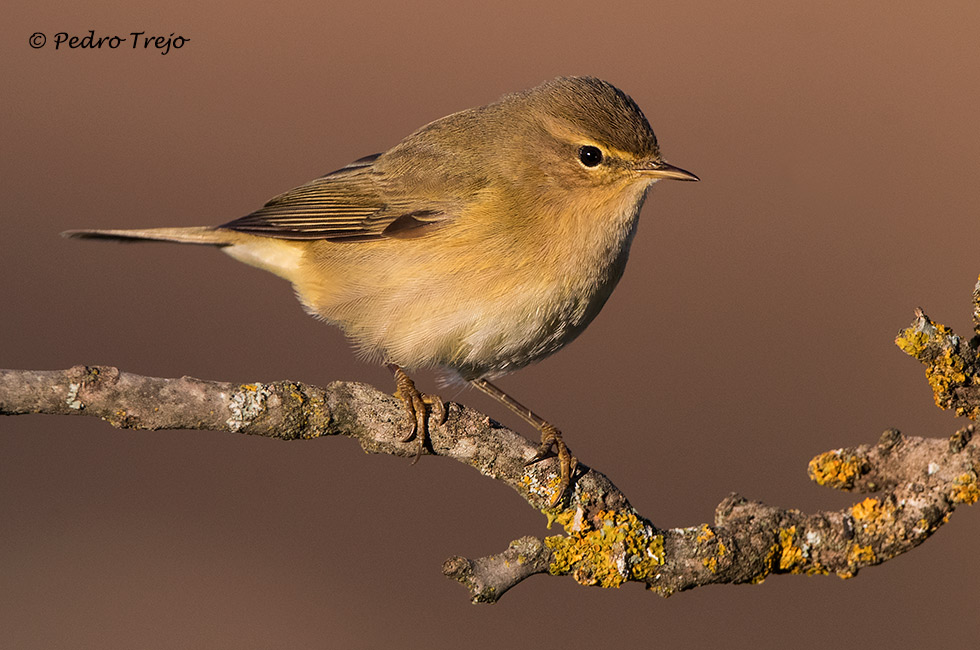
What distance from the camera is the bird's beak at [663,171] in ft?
12.6

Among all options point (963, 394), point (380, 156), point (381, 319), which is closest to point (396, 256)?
point (381, 319)

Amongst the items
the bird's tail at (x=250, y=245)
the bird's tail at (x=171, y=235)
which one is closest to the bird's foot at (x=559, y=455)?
the bird's tail at (x=250, y=245)

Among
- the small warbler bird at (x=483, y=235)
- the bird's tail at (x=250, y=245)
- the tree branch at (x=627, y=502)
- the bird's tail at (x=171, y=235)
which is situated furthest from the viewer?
the bird's tail at (x=250, y=245)

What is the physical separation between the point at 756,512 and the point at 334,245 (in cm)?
233

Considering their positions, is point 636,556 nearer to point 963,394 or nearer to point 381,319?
point 963,394

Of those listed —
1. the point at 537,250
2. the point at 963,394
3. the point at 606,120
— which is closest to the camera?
the point at 963,394

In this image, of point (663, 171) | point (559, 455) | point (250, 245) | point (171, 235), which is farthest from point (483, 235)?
point (171, 235)

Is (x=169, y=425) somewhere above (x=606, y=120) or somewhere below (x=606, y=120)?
below

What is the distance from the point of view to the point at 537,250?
3.75 m

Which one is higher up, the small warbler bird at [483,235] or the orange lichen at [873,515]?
the small warbler bird at [483,235]

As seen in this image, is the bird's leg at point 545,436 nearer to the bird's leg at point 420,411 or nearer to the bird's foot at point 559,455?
the bird's foot at point 559,455

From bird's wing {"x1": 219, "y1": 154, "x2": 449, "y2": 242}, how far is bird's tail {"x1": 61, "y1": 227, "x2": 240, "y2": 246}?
0.39ft

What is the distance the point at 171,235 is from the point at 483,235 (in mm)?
1698

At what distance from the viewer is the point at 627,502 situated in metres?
3.14
